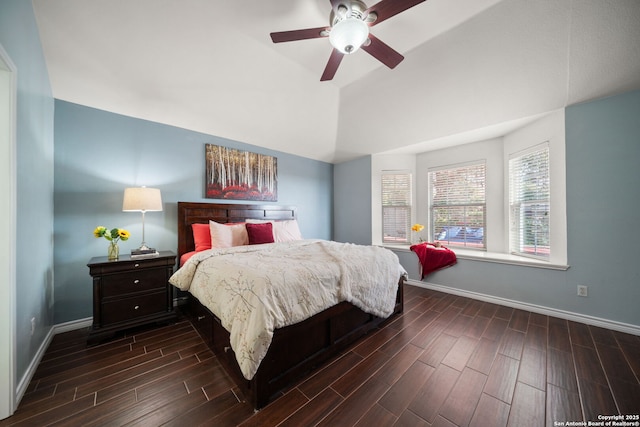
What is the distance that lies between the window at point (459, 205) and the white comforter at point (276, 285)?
2079mm

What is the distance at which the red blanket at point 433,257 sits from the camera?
3488 mm

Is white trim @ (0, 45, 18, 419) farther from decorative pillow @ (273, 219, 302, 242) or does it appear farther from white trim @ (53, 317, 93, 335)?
decorative pillow @ (273, 219, 302, 242)

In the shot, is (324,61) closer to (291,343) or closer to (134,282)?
(291,343)

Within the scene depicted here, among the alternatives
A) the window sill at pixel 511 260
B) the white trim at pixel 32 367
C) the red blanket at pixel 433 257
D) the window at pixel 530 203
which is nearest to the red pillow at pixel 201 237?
the white trim at pixel 32 367

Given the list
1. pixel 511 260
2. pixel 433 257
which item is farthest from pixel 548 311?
pixel 433 257

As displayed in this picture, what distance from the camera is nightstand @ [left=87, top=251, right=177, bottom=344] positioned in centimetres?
212

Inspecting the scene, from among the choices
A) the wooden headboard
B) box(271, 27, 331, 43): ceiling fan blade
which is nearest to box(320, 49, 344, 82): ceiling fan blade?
box(271, 27, 331, 43): ceiling fan blade

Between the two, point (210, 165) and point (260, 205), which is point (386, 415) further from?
point (210, 165)

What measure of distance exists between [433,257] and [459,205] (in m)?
1.13

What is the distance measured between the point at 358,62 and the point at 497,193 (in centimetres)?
299

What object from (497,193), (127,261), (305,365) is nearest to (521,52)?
(497,193)

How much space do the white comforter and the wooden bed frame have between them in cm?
13

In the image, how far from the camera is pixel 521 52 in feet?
7.34

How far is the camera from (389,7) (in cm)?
A: 156
